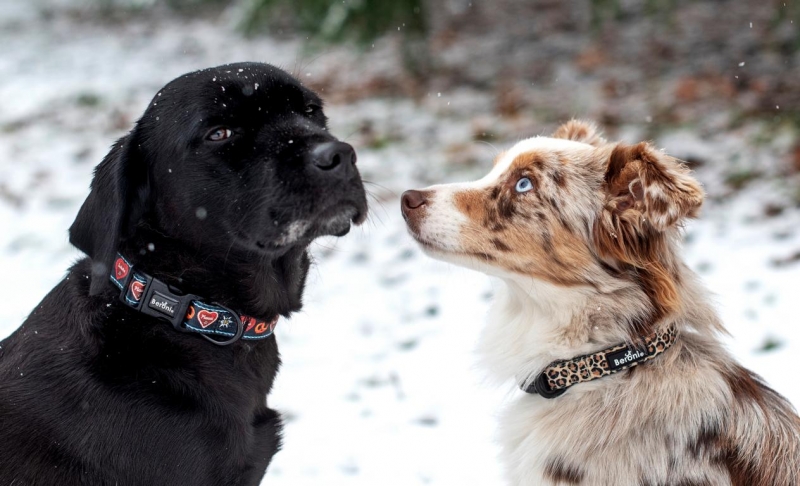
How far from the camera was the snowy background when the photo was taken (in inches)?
175

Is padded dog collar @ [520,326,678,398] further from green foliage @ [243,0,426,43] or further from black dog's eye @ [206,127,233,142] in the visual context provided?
green foliage @ [243,0,426,43]

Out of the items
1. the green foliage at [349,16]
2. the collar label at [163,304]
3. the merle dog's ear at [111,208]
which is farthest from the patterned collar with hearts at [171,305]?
the green foliage at [349,16]

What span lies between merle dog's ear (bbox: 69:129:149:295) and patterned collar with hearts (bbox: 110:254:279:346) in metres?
0.11

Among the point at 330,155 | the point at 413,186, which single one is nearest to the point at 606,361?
the point at 330,155

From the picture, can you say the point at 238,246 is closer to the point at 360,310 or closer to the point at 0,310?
the point at 360,310

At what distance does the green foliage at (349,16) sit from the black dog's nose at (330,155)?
580 centimetres

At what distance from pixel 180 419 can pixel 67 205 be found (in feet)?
18.6

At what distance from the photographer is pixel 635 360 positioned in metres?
2.88

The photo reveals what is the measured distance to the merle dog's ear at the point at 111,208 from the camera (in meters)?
2.56

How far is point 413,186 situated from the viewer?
7.32 meters

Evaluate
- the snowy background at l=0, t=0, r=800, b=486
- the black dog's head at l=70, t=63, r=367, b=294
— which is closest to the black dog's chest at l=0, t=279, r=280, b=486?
the black dog's head at l=70, t=63, r=367, b=294

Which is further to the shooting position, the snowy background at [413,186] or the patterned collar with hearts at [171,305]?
the snowy background at [413,186]

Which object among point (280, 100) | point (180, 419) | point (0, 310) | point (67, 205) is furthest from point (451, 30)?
point (180, 419)

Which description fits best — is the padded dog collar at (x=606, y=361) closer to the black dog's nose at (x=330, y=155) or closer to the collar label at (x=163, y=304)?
the black dog's nose at (x=330, y=155)
